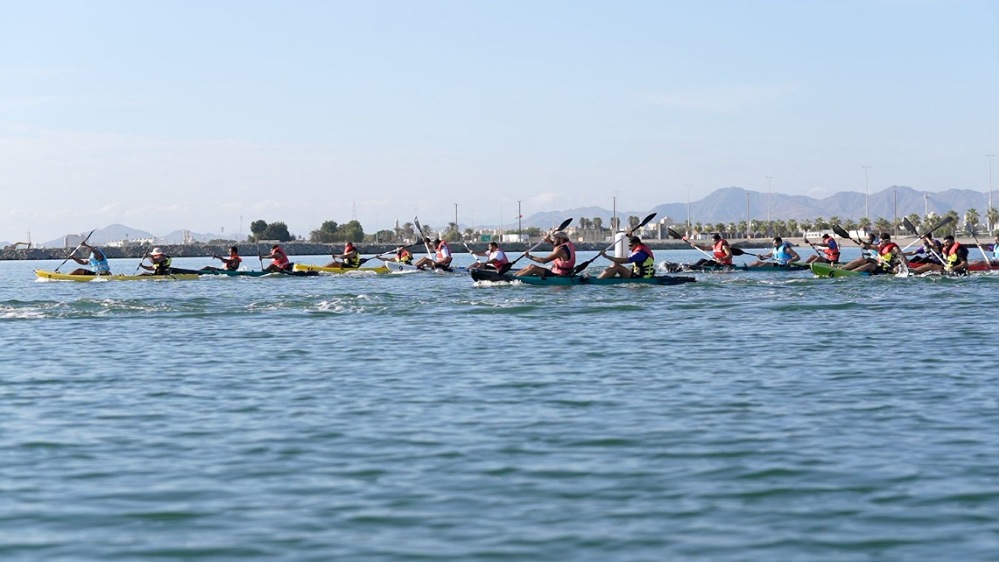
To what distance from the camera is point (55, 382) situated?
1762 centimetres

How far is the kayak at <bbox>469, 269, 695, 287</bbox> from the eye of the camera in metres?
36.8

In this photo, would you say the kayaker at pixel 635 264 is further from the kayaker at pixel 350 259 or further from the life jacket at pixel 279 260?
the life jacket at pixel 279 260

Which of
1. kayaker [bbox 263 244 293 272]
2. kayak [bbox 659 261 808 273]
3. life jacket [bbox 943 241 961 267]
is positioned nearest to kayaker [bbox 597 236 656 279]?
kayak [bbox 659 261 808 273]

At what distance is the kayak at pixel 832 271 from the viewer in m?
41.9

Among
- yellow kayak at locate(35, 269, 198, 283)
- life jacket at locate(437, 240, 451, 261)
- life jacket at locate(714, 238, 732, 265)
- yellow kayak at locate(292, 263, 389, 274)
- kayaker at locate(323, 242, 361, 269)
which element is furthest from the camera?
kayaker at locate(323, 242, 361, 269)

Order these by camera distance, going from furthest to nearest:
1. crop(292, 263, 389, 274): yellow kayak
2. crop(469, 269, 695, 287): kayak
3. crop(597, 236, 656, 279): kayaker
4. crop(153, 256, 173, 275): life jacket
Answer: crop(292, 263, 389, 274): yellow kayak → crop(153, 256, 173, 275): life jacket → crop(597, 236, 656, 279): kayaker → crop(469, 269, 695, 287): kayak

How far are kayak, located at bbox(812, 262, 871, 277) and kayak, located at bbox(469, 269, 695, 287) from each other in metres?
5.79

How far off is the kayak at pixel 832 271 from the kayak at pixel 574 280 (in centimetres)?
579

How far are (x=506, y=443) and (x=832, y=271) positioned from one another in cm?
3186

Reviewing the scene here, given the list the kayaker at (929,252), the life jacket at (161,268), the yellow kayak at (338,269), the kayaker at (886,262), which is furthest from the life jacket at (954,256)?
the life jacket at (161,268)

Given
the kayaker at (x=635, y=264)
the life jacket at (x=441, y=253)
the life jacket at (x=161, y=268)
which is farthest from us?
the life jacket at (x=441, y=253)

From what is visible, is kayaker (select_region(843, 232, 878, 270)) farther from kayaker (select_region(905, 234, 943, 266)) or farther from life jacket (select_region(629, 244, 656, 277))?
life jacket (select_region(629, 244, 656, 277))

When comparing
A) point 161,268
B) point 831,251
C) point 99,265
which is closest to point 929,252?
point 831,251

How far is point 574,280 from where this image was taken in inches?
1453
